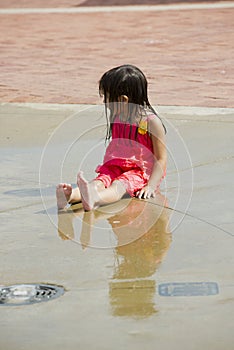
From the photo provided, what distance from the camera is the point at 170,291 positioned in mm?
3982

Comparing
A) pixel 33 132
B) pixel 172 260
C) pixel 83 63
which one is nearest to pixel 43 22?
pixel 83 63

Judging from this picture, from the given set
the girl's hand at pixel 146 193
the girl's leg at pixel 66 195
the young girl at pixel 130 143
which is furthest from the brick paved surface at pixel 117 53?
the girl's leg at pixel 66 195

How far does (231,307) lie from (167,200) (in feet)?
5.89

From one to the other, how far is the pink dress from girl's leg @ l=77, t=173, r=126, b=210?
0.43 feet

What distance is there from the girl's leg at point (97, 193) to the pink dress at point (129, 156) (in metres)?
0.13

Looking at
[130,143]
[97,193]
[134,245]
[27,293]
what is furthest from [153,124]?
[27,293]

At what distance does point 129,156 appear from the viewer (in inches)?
229

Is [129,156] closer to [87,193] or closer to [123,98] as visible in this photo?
[123,98]

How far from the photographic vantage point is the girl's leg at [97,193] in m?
5.23

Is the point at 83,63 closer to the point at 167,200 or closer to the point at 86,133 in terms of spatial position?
the point at 86,133

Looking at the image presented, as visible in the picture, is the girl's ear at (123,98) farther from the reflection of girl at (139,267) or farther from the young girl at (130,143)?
the reflection of girl at (139,267)

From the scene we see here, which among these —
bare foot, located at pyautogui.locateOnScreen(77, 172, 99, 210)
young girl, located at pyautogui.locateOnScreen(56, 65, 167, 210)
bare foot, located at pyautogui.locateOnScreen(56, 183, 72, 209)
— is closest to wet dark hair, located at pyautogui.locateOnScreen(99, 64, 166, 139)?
young girl, located at pyautogui.locateOnScreen(56, 65, 167, 210)

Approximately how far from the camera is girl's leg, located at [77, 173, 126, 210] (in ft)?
17.2

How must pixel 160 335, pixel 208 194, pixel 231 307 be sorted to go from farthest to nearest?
1. pixel 208 194
2. pixel 231 307
3. pixel 160 335
